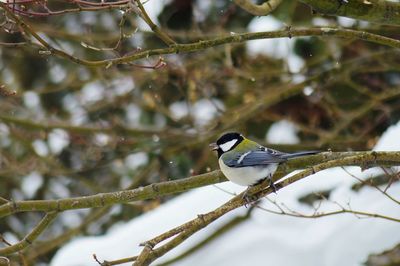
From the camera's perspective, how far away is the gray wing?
3621mm

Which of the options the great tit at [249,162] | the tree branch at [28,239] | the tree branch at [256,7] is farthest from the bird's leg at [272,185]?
the tree branch at [28,239]

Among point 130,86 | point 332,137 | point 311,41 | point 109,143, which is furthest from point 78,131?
point 311,41

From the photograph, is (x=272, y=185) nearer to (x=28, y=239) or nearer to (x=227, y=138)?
(x=227, y=138)

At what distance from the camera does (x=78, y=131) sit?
5.83 meters

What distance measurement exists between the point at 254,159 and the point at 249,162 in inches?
1.4

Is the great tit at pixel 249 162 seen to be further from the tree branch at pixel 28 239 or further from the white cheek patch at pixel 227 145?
the tree branch at pixel 28 239

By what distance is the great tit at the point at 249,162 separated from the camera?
3.59m

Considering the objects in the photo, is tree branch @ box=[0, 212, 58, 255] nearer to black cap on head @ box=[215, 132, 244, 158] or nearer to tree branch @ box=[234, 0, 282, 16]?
black cap on head @ box=[215, 132, 244, 158]

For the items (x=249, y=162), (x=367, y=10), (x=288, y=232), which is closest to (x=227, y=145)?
(x=249, y=162)

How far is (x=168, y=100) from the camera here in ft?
23.3

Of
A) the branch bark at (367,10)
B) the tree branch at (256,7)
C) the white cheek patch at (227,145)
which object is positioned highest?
the tree branch at (256,7)

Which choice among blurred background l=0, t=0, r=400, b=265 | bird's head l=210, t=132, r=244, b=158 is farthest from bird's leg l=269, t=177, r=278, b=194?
blurred background l=0, t=0, r=400, b=265

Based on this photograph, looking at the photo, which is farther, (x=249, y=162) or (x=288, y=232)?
(x=288, y=232)

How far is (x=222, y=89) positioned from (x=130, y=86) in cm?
98
